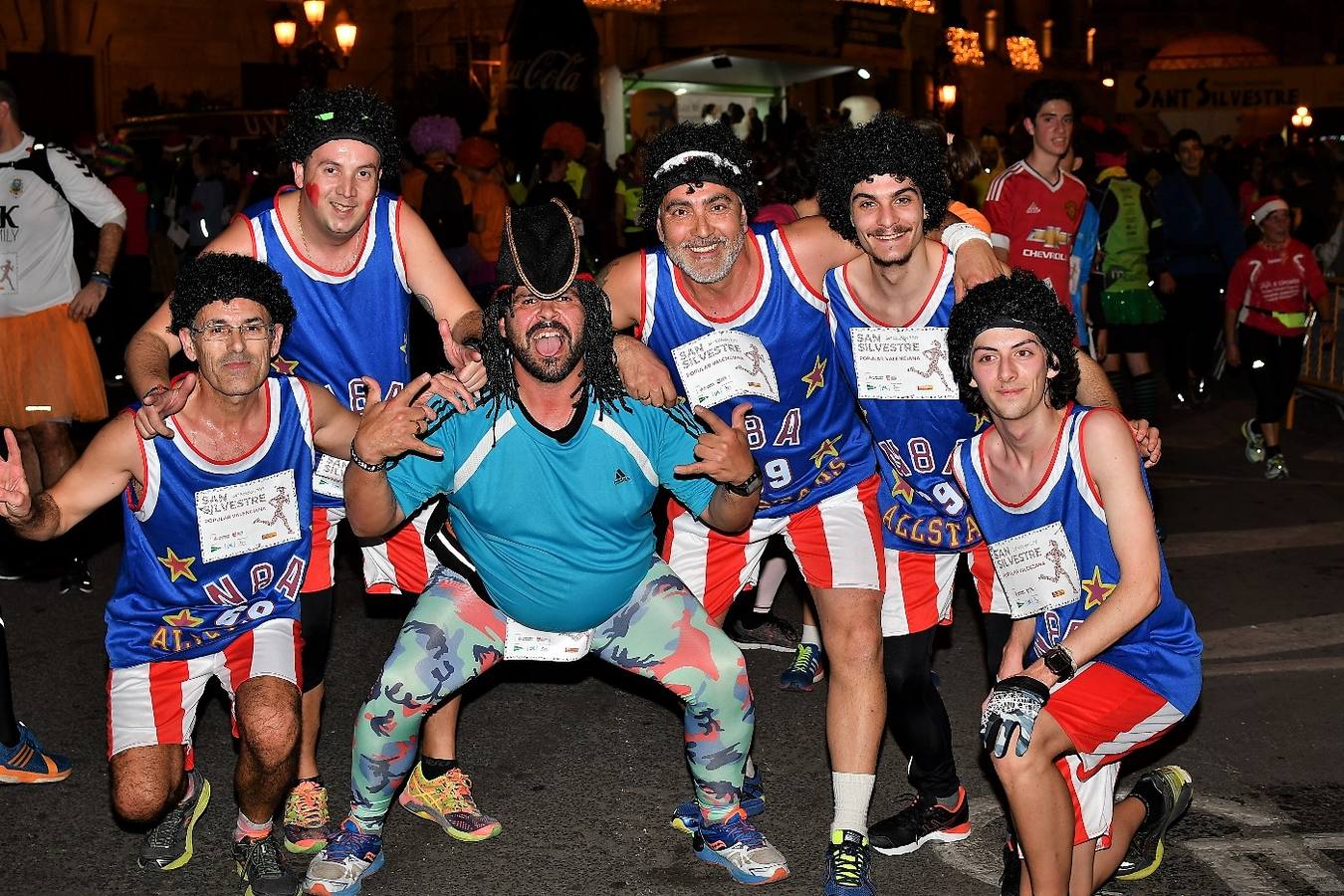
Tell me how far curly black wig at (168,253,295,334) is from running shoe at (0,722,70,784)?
66.4 inches

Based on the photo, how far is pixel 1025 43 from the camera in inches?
1754

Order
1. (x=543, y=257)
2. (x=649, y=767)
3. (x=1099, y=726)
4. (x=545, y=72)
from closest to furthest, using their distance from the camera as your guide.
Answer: (x=1099, y=726) → (x=543, y=257) → (x=649, y=767) → (x=545, y=72)

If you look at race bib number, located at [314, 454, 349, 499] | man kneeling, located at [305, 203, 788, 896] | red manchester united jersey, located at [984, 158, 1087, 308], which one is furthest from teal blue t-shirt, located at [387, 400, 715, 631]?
red manchester united jersey, located at [984, 158, 1087, 308]

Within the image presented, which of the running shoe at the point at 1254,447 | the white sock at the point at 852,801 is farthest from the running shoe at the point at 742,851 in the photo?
the running shoe at the point at 1254,447

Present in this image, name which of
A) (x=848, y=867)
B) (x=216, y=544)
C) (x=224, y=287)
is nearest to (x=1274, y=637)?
(x=848, y=867)

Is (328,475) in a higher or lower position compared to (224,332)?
lower

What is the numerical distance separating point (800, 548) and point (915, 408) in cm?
57

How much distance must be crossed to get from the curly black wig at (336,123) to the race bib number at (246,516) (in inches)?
42.4

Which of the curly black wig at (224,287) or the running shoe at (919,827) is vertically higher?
the curly black wig at (224,287)

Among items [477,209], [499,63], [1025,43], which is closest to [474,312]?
[477,209]

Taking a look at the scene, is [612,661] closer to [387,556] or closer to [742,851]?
[742,851]

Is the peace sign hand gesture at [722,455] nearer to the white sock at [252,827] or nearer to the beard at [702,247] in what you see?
the beard at [702,247]

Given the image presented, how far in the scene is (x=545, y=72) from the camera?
17047 millimetres

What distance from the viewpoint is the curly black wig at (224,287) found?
13.9ft
